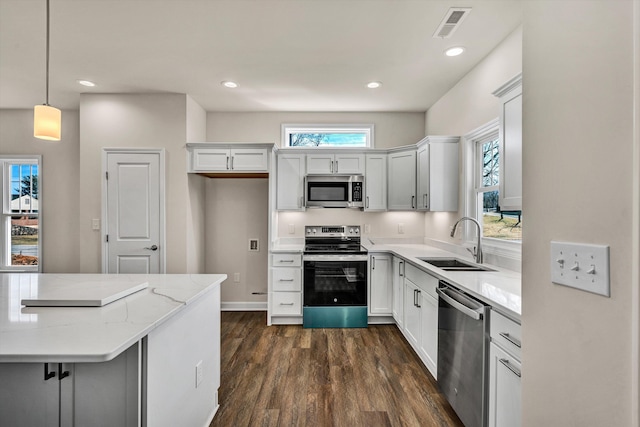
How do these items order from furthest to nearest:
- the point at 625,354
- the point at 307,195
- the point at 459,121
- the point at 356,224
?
the point at 356,224 < the point at 307,195 < the point at 459,121 < the point at 625,354

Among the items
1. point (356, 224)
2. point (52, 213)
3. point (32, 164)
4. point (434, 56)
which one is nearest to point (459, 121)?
point (434, 56)

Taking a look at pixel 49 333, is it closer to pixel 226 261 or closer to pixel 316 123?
pixel 226 261

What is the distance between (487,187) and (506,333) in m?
1.73

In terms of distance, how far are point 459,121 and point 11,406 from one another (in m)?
3.63

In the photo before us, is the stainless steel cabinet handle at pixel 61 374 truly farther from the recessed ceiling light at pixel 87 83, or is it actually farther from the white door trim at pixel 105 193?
the recessed ceiling light at pixel 87 83

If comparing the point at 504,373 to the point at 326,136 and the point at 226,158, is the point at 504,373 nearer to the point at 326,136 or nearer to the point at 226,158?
the point at 226,158

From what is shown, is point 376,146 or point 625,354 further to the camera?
point 376,146

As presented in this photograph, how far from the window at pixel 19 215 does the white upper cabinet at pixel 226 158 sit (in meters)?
2.48

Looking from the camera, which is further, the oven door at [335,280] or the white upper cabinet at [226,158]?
the white upper cabinet at [226,158]

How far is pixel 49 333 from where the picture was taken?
3.54ft

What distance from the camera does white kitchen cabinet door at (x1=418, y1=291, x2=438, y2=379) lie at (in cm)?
231

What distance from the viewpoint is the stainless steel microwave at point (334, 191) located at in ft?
12.5

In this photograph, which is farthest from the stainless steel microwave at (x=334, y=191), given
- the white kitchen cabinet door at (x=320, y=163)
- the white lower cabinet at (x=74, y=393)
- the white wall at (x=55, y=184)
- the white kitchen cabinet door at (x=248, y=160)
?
the white wall at (x=55, y=184)

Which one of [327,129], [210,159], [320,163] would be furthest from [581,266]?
[327,129]
